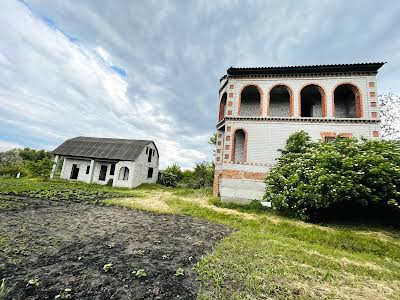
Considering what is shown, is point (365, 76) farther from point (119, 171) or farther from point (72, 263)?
point (119, 171)

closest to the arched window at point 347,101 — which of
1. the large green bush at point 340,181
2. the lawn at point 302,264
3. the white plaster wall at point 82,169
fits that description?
the large green bush at point 340,181

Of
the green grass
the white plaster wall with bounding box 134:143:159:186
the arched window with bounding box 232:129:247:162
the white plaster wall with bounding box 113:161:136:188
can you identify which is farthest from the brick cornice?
the white plaster wall with bounding box 134:143:159:186

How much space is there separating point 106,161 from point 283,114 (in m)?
19.2

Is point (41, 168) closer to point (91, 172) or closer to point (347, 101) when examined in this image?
point (91, 172)

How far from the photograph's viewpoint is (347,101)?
14.5 metres

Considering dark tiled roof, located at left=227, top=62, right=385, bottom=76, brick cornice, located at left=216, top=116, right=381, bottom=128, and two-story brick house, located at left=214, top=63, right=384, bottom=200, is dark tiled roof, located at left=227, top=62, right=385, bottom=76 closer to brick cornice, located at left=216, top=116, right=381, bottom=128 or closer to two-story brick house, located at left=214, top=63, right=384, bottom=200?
two-story brick house, located at left=214, top=63, right=384, bottom=200

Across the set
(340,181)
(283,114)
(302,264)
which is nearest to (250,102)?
(283,114)

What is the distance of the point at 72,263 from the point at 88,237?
→ 164 cm

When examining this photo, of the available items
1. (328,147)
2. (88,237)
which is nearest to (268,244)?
(88,237)

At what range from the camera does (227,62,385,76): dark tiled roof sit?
40.8 feet

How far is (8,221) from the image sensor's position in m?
6.12

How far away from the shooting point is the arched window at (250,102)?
15315mm

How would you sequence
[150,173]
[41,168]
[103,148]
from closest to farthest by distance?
[41,168] < [103,148] < [150,173]

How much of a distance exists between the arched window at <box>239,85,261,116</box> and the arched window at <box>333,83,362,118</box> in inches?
214
